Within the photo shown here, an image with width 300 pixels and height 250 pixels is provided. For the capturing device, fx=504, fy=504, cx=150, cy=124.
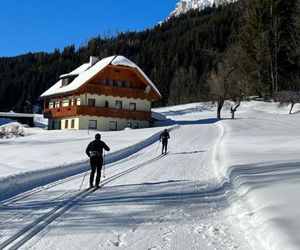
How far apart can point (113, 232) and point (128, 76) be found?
166 ft

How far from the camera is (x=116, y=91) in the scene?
5694cm

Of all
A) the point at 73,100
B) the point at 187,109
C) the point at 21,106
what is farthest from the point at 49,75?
the point at 73,100

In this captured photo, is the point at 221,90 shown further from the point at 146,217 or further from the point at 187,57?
the point at 187,57

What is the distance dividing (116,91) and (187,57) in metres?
75.8

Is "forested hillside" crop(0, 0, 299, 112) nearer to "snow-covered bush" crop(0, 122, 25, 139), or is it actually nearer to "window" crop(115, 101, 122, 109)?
"window" crop(115, 101, 122, 109)

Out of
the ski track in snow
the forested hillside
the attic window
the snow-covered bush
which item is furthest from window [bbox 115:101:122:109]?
the ski track in snow

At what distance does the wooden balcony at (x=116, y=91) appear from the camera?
2180 inches

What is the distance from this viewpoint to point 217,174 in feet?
56.2

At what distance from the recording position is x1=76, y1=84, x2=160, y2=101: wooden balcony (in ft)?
182

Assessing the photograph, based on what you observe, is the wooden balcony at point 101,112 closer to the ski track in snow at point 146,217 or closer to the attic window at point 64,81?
the attic window at point 64,81

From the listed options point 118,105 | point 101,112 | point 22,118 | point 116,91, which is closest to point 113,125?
point 101,112

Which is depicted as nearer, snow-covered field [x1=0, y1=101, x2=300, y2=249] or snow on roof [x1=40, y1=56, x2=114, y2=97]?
snow-covered field [x1=0, y1=101, x2=300, y2=249]

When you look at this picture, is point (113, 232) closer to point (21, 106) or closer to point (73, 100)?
point (73, 100)

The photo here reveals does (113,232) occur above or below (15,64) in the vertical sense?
below
